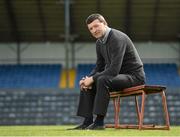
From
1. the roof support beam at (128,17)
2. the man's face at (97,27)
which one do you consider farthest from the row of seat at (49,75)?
the man's face at (97,27)

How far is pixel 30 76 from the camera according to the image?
28.5 m

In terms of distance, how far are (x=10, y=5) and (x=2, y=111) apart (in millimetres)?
9123

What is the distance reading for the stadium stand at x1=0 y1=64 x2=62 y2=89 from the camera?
27.7m

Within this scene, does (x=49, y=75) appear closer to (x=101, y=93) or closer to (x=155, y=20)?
(x=155, y=20)

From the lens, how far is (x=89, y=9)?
26359 mm

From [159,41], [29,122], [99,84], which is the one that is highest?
[159,41]

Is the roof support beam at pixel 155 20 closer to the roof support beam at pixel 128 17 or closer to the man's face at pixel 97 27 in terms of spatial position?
the roof support beam at pixel 128 17

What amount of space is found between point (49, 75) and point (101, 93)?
843 inches

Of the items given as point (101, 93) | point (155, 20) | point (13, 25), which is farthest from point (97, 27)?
point (13, 25)

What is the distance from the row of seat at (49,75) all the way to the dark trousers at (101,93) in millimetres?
19124

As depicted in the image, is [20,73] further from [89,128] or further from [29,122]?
[89,128]

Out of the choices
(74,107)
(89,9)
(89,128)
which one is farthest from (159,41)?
(89,128)

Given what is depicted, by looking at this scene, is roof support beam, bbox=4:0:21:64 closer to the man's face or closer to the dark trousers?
the dark trousers

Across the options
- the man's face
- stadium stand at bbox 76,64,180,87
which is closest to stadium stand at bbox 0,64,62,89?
stadium stand at bbox 76,64,180,87
